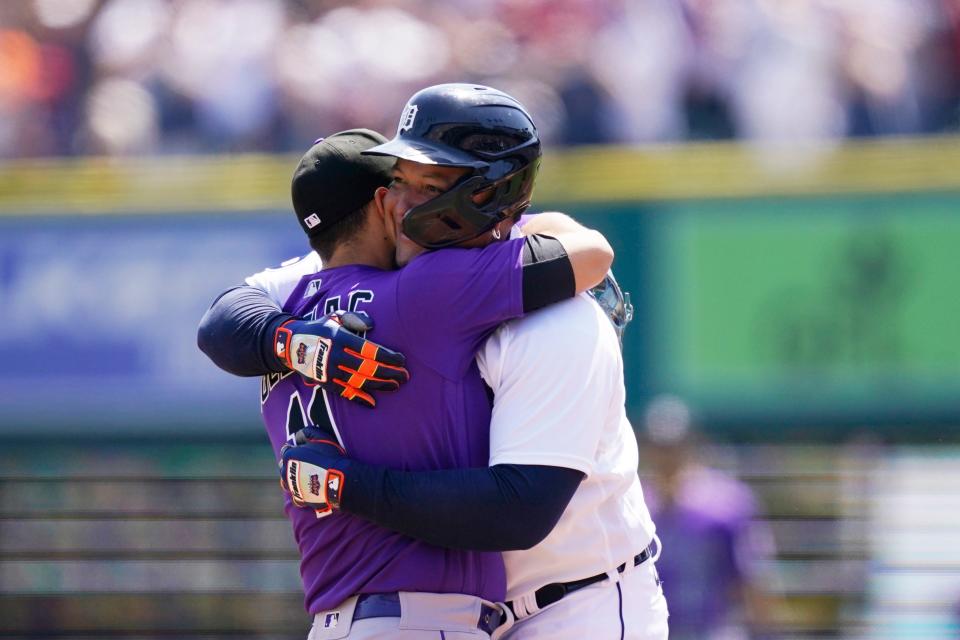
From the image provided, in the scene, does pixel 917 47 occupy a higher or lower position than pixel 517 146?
higher

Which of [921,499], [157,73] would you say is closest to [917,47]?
[921,499]

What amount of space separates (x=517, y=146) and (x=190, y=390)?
5764mm

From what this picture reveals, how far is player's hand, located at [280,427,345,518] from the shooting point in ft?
7.79

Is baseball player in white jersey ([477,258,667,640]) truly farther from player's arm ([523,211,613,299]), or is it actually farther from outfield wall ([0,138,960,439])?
outfield wall ([0,138,960,439])

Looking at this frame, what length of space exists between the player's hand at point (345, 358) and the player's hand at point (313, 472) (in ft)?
0.32

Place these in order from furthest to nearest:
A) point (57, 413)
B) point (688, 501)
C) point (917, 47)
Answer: point (57, 413) < point (917, 47) < point (688, 501)

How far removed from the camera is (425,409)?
2416 millimetres

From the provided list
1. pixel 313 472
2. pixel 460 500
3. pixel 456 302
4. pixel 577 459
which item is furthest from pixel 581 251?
pixel 313 472

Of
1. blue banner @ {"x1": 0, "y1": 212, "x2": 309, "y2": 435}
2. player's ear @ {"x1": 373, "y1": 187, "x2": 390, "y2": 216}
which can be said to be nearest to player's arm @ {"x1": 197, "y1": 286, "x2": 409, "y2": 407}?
player's ear @ {"x1": 373, "y1": 187, "x2": 390, "y2": 216}

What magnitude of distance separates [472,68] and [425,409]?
566 cm

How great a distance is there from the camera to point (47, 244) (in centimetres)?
809

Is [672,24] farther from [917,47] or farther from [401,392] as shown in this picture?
[401,392]

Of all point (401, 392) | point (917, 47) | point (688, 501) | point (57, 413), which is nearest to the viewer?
point (401, 392)

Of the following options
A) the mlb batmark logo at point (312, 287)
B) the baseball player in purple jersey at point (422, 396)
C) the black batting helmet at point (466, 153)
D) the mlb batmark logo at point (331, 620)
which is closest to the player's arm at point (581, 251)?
the baseball player in purple jersey at point (422, 396)
